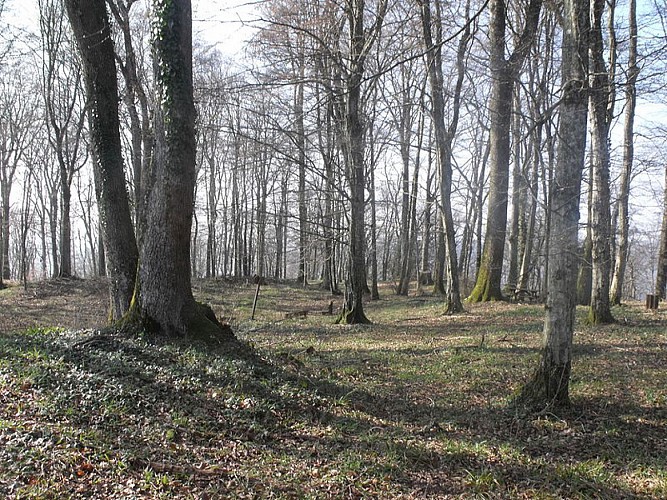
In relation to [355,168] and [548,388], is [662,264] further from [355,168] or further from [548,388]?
[548,388]

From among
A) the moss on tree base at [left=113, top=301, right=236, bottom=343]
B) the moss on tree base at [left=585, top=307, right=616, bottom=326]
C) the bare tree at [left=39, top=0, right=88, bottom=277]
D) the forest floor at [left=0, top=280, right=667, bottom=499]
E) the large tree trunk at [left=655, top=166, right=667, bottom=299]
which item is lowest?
the forest floor at [left=0, top=280, right=667, bottom=499]

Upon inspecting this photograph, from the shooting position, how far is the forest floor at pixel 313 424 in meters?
3.73

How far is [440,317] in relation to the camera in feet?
42.4

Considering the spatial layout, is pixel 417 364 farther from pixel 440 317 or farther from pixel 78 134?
pixel 78 134

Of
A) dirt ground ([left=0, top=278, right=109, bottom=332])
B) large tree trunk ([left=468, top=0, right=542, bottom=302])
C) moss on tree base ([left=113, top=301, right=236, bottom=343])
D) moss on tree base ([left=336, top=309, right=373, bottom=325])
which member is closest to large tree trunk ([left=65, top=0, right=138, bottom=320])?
moss on tree base ([left=113, top=301, right=236, bottom=343])

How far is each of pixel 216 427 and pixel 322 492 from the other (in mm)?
1417

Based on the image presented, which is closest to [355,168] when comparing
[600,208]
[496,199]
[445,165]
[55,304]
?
[445,165]

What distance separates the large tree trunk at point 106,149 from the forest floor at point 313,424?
1.41 m

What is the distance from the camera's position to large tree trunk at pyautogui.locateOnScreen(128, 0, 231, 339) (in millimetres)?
6625

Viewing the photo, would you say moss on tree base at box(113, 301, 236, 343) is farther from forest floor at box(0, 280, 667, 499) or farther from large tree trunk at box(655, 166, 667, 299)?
large tree trunk at box(655, 166, 667, 299)

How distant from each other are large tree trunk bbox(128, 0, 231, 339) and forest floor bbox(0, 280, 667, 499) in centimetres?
60

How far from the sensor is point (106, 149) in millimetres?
8047

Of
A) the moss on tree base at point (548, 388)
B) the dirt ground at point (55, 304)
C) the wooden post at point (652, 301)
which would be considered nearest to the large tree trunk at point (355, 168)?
the dirt ground at point (55, 304)

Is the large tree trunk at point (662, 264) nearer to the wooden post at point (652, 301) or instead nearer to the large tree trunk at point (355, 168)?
the wooden post at point (652, 301)
